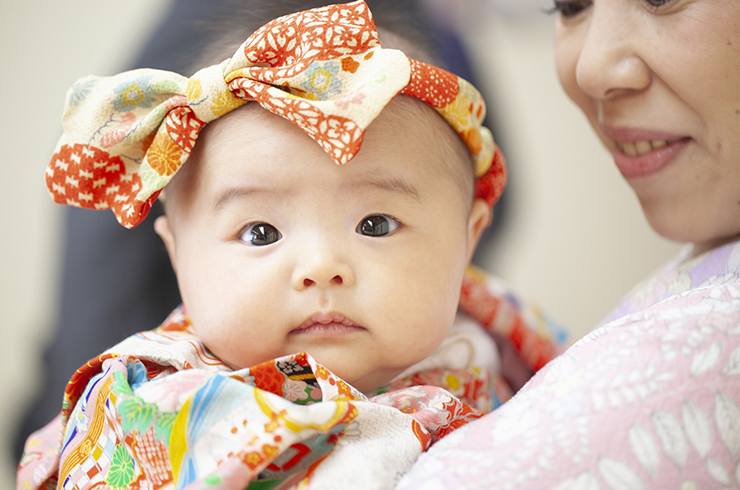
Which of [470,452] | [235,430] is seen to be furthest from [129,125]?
[470,452]

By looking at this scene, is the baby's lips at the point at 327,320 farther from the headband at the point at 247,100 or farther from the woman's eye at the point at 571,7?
the woman's eye at the point at 571,7

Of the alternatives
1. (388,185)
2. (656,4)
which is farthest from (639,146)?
(388,185)

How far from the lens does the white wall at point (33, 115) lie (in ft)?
5.95

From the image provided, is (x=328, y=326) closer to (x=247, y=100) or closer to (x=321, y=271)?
(x=321, y=271)

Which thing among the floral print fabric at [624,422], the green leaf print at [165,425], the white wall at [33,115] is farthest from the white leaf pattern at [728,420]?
the white wall at [33,115]

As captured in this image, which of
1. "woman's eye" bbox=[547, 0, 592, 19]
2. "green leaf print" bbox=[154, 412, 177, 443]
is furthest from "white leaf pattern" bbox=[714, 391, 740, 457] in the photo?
"woman's eye" bbox=[547, 0, 592, 19]

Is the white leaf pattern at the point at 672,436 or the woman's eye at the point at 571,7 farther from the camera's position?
the woman's eye at the point at 571,7

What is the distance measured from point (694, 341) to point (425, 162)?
445mm

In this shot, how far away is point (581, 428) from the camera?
21.5 inches

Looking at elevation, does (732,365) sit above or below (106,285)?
above

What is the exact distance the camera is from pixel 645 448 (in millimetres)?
529

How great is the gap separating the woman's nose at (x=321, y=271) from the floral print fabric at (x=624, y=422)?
0.26 metres

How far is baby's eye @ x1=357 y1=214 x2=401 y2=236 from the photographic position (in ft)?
2.80

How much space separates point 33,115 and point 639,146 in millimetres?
1765
